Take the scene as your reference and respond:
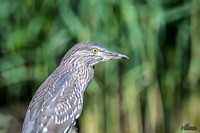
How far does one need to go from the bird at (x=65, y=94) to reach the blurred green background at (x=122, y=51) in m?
0.97


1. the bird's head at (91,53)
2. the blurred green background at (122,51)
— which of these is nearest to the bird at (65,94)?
the bird's head at (91,53)

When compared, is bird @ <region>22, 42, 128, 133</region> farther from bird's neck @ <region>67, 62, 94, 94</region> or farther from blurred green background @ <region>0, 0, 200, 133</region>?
blurred green background @ <region>0, 0, 200, 133</region>

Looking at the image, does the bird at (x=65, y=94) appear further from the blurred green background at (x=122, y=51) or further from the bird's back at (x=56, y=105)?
the blurred green background at (x=122, y=51)

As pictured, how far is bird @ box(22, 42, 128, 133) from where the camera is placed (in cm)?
573

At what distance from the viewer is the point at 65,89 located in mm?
5973

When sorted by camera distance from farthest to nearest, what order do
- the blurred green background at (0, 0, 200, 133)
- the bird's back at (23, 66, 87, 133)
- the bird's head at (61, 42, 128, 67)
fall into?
the blurred green background at (0, 0, 200, 133) < the bird's head at (61, 42, 128, 67) < the bird's back at (23, 66, 87, 133)

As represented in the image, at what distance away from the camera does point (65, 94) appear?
19.5 feet

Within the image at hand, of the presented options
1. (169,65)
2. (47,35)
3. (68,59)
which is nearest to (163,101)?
(169,65)

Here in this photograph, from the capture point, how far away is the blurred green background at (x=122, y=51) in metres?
7.06

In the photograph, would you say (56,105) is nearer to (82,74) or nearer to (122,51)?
(82,74)

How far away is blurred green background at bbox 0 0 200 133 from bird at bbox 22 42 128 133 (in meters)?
Answer: 0.97

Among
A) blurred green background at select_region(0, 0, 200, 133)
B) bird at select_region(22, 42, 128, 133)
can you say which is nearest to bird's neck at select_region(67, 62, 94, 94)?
bird at select_region(22, 42, 128, 133)

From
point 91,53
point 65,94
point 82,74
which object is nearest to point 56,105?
point 65,94

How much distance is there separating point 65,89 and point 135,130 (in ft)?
4.34
